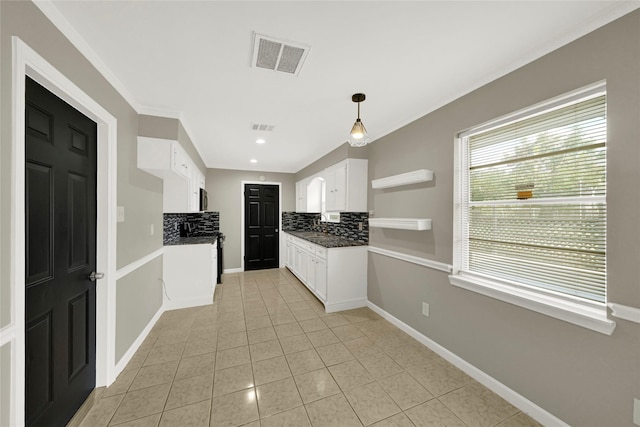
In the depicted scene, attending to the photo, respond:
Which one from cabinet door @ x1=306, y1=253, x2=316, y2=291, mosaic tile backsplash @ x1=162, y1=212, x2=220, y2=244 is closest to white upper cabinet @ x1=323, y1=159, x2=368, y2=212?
cabinet door @ x1=306, y1=253, x2=316, y2=291

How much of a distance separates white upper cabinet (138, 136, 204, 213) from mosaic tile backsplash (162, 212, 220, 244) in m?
0.87

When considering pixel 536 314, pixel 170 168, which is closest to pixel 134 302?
pixel 170 168

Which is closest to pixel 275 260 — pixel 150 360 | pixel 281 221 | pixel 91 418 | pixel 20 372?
pixel 281 221

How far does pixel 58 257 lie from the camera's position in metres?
1.48

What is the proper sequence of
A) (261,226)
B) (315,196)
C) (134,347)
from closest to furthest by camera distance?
1. (134,347)
2. (315,196)
3. (261,226)

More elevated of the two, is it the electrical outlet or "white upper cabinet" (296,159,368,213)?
"white upper cabinet" (296,159,368,213)

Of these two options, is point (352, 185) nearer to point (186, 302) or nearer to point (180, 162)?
point (180, 162)

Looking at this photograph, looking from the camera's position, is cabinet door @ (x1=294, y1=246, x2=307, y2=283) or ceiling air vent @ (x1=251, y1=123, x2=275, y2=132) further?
cabinet door @ (x1=294, y1=246, x2=307, y2=283)

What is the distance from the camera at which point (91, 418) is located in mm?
1659

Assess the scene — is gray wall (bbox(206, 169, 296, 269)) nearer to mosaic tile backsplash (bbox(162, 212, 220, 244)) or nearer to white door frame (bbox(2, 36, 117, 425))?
mosaic tile backsplash (bbox(162, 212, 220, 244))

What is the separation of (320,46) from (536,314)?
231cm

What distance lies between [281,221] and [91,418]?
472 centimetres

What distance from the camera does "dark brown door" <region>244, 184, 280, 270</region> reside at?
5883 millimetres

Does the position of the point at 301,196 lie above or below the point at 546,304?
above
